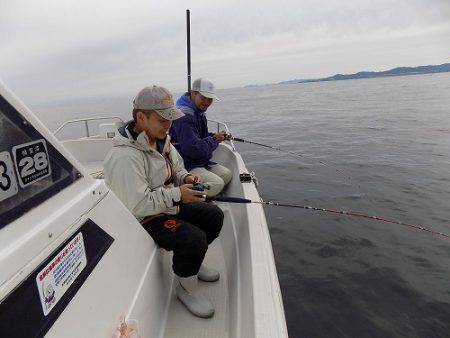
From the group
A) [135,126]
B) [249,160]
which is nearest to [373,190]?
[249,160]

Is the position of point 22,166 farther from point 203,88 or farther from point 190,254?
point 203,88

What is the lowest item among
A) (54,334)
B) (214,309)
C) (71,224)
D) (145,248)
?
(214,309)

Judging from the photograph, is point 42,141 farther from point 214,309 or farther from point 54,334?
point 214,309

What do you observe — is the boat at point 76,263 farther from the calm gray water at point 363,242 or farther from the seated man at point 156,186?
the calm gray water at point 363,242

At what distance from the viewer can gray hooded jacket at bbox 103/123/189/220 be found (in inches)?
86.3

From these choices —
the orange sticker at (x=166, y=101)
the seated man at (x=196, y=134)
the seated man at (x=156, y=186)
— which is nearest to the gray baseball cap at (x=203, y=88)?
the seated man at (x=196, y=134)

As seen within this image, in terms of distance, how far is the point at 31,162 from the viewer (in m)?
1.15

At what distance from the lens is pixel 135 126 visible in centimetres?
241

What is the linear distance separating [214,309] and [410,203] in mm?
6675

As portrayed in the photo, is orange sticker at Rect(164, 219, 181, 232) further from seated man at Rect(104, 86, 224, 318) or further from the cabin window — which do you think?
the cabin window

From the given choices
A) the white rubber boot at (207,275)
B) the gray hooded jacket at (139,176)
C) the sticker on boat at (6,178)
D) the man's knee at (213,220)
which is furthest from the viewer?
the white rubber boot at (207,275)

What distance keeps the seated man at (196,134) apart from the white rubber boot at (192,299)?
1581 millimetres

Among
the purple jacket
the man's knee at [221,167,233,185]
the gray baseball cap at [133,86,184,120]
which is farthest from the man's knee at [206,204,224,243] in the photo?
the man's knee at [221,167,233,185]

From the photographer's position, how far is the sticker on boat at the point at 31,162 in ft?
3.51
